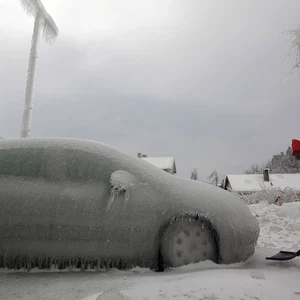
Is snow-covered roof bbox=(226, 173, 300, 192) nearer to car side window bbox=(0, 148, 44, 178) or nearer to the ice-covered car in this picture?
the ice-covered car

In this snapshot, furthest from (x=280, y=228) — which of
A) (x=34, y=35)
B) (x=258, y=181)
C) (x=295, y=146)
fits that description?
(x=258, y=181)

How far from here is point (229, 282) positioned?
2.03 metres

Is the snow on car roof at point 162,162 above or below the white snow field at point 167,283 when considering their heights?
above

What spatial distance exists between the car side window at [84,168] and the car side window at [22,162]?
0.93ft

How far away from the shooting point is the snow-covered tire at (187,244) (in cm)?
260

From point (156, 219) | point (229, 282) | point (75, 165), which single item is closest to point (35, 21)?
point (75, 165)

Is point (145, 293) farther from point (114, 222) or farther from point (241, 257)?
point (241, 257)

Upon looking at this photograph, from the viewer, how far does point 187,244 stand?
104 inches

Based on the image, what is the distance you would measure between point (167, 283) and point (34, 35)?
1220 cm

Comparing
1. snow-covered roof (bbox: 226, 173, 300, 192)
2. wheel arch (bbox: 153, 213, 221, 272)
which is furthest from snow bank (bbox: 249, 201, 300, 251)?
snow-covered roof (bbox: 226, 173, 300, 192)

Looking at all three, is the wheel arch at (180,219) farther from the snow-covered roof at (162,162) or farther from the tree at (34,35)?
the snow-covered roof at (162,162)

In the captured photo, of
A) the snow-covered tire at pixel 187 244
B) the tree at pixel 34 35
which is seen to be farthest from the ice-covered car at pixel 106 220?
the tree at pixel 34 35

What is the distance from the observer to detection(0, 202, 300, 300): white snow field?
1874mm

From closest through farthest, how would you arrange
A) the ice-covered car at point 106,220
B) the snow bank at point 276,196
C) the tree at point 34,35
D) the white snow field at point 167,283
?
1. the white snow field at point 167,283
2. the ice-covered car at point 106,220
3. the tree at point 34,35
4. the snow bank at point 276,196
